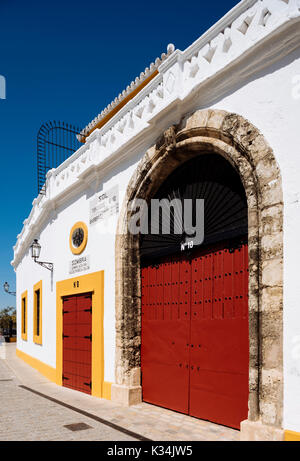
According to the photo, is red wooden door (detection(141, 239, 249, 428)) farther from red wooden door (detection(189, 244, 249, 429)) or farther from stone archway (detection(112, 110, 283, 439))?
stone archway (detection(112, 110, 283, 439))

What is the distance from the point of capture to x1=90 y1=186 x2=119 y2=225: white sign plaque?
24.0ft

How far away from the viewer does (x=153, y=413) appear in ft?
18.9

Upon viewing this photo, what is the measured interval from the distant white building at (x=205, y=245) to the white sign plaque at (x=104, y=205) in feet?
0.13

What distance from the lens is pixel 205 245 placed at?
18.0 ft

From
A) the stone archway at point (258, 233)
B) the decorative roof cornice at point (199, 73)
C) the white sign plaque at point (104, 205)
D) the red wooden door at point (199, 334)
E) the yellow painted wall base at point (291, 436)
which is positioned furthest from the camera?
the white sign plaque at point (104, 205)

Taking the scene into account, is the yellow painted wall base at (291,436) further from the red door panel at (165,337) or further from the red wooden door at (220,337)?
the red door panel at (165,337)

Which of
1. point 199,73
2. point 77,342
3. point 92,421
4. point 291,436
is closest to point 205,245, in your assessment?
point 199,73

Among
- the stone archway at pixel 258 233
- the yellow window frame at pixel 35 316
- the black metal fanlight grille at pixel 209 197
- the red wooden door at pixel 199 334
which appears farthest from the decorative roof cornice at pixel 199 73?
the yellow window frame at pixel 35 316

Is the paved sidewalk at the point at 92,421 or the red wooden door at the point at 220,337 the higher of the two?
the red wooden door at the point at 220,337

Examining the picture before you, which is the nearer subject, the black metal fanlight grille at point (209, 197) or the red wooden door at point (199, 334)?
the red wooden door at point (199, 334)

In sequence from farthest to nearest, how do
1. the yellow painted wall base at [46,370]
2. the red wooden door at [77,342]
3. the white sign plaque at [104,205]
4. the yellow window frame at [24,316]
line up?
the yellow window frame at [24,316] → the red wooden door at [77,342] → the white sign plaque at [104,205] → the yellow painted wall base at [46,370]

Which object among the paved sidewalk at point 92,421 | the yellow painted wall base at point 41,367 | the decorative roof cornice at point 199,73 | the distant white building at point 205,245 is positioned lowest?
the yellow painted wall base at point 41,367

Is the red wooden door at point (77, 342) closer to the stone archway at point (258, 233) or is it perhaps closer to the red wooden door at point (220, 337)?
the red wooden door at point (220, 337)

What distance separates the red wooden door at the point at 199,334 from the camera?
15.7ft
